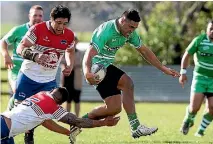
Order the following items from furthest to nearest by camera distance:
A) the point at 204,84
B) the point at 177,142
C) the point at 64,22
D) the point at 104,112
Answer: the point at 204,84 → the point at 177,142 → the point at 104,112 → the point at 64,22

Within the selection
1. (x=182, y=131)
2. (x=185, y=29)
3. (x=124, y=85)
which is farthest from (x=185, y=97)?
(x=124, y=85)

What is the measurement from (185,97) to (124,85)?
17562 millimetres

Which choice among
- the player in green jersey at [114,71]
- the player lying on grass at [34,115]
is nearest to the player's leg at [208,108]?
the player in green jersey at [114,71]

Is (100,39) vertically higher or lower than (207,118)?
higher

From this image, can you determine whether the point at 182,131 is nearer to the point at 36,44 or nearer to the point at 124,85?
the point at 124,85

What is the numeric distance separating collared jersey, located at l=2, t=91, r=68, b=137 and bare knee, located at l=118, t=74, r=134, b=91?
2.08 meters

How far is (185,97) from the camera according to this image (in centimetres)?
2798

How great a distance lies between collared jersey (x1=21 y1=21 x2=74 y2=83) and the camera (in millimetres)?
10305

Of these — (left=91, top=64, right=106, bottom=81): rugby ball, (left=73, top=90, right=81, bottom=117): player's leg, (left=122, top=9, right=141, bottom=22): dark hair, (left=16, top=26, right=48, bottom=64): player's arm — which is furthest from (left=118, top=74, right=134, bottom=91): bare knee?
(left=73, top=90, right=81, bottom=117): player's leg

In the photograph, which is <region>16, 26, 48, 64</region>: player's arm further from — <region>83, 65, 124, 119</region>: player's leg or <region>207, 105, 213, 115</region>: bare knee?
<region>207, 105, 213, 115</region>: bare knee

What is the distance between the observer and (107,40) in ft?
33.6

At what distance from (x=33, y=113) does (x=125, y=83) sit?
7.78 feet

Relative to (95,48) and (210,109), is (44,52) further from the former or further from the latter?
(210,109)

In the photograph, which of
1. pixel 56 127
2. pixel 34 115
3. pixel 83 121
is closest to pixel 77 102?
pixel 56 127
